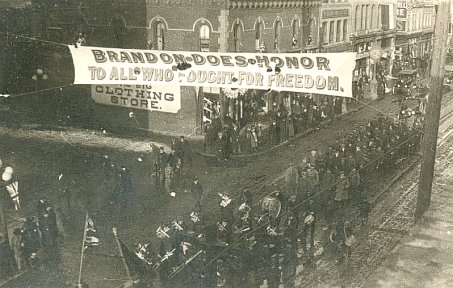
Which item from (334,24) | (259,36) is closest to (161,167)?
(259,36)

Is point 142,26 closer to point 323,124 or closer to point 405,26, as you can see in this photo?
point 323,124

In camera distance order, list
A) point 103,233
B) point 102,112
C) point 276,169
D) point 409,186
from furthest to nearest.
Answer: point 102,112 < point 276,169 < point 409,186 < point 103,233

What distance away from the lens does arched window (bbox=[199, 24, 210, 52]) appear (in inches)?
781

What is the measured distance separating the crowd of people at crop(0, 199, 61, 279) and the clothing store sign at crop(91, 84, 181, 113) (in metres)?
10.1

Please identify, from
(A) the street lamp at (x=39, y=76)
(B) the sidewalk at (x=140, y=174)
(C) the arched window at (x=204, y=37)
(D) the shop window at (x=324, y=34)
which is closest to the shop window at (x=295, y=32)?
(D) the shop window at (x=324, y=34)

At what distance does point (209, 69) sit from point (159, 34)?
11.9 meters

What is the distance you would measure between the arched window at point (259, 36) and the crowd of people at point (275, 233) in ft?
20.9

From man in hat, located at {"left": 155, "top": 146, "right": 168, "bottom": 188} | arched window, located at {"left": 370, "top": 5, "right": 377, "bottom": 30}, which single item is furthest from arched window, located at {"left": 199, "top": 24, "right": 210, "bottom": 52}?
arched window, located at {"left": 370, "top": 5, "right": 377, "bottom": 30}

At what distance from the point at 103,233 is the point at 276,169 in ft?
24.8

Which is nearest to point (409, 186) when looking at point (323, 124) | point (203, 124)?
point (323, 124)

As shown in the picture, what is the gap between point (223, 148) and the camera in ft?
61.5

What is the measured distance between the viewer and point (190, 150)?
1997 cm

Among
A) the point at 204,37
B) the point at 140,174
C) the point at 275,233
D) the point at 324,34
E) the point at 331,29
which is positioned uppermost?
the point at 331,29

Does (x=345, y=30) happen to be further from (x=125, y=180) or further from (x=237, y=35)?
(x=125, y=180)
